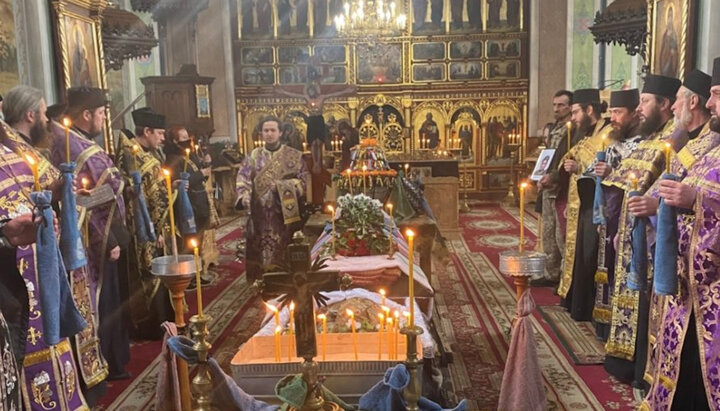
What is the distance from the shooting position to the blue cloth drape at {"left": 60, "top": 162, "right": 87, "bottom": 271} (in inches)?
122

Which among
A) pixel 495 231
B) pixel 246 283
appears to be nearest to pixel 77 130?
pixel 246 283

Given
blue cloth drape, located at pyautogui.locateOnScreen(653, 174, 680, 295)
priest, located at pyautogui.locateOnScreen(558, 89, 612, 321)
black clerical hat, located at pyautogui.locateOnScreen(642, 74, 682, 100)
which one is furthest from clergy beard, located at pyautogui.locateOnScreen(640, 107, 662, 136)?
blue cloth drape, located at pyautogui.locateOnScreen(653, 174, 680, 295)

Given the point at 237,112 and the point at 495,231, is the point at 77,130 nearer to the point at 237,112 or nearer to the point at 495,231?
the point at 495,231

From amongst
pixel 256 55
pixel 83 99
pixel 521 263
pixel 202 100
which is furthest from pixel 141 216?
pixel 256 55

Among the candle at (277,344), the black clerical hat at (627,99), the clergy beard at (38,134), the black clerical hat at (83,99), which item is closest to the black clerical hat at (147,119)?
the black clerical hat at (83,99)

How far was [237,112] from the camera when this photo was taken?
14383 mm

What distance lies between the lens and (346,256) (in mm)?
5082

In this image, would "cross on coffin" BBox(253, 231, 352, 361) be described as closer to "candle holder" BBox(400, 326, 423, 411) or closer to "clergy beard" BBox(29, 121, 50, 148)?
"candle holder" BBox(400, 326, 423, 411)

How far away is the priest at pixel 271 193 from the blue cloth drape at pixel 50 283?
3688mm

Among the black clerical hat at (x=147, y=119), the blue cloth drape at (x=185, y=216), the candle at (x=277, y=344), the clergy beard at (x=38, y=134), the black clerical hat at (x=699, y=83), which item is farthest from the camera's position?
the black clerical hat at (x=147, y=119)

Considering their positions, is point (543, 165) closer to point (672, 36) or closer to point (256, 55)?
point (672, 36)

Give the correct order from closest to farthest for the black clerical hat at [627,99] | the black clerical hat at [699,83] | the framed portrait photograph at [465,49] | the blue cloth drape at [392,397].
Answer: the blue cloth drape at [392,397] < the black clerical hat at [699,83] < the black clerical hat at [627,99] < the framed portrait photograph at [465,49]

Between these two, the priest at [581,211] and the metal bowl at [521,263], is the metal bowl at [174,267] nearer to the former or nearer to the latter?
the metal bowl at [521,263]

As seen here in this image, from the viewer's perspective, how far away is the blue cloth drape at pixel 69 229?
3.09 m
